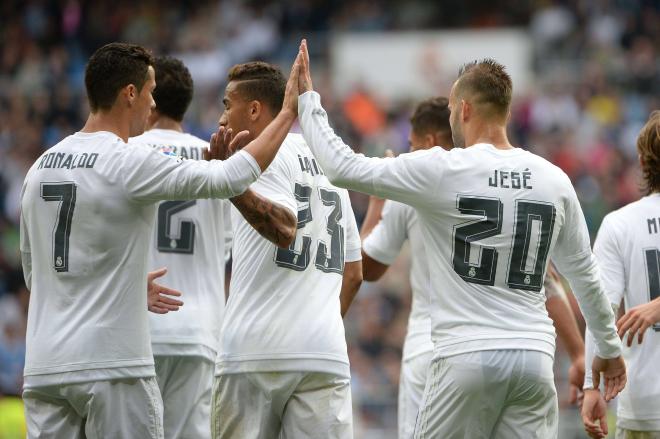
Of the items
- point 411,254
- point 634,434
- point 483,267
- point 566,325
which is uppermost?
point 411,254

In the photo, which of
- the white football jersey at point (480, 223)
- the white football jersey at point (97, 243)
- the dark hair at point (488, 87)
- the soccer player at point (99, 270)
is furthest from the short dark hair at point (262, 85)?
the dark hair at point (488, 87)

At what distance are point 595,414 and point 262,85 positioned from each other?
2651 millimetres

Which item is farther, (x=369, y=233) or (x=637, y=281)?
(x=369, y=233)

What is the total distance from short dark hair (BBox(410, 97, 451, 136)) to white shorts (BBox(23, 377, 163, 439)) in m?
2.87

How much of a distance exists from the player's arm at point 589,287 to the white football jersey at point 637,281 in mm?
374

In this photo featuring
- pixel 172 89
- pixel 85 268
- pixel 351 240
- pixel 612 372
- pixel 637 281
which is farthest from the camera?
pixel 172 89

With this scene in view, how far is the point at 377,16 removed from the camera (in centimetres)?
2470

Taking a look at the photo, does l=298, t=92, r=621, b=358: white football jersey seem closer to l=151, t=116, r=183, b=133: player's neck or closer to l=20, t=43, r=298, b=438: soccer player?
l=20, t=43, r=298, b=438: soccer player

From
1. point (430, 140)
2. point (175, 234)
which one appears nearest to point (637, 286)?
point (430, 140)

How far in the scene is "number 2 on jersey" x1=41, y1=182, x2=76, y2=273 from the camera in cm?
586

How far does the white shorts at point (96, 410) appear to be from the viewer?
5801 millimetres

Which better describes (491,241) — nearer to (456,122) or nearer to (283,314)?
(456,122)

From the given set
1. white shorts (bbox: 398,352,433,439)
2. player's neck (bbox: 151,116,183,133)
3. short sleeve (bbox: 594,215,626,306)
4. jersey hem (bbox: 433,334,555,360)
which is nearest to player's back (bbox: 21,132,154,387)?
jersey hem (bbox: 433,334,555,360)

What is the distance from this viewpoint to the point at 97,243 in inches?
230
